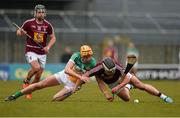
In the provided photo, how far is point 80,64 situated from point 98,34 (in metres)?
18.8

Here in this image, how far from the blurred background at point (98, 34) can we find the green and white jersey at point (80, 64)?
1527 centimetres

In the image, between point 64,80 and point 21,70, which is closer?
point 64,80

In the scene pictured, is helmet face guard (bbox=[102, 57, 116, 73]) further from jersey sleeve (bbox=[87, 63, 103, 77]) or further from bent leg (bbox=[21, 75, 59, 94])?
bent leg (bbox=[21, 75, 59, 94])

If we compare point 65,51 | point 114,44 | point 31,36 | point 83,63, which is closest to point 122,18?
point 114,44

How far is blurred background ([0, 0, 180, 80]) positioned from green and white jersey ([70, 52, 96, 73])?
15271 millimetres

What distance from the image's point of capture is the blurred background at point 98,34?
32.2 m

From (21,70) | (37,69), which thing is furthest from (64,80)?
(21,70)

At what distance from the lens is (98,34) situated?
34.9 m

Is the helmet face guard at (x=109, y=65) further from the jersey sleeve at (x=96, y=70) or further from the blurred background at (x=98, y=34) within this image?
the blurred background at (x=98, y=34)

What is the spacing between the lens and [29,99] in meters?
17.1

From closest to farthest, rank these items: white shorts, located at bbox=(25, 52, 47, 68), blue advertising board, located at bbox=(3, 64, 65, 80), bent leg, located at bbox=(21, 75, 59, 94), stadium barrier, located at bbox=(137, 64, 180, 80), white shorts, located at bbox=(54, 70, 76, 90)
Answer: bent leg, located at bbox=(21, 75, 59, 94) → white shorts, located at bbox=(54, 70, 76, 90) → white shorts, located at bbox=(25, 52, 47, 68) → blue advertising board, located at bbox=(3, 64, 65, 80) → stadium barrier, located at bbox=(137, 64, 180, 80)

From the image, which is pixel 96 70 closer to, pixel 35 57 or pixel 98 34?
pixel 35 57

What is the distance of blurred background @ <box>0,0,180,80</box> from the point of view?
3222 cm

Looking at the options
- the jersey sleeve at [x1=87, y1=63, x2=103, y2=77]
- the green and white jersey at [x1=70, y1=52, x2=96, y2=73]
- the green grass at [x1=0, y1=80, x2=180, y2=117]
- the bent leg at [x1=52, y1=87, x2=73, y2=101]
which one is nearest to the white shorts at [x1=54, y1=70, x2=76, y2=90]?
the bent leg at [x1=52, y1=87, x2=73, y2=101]
